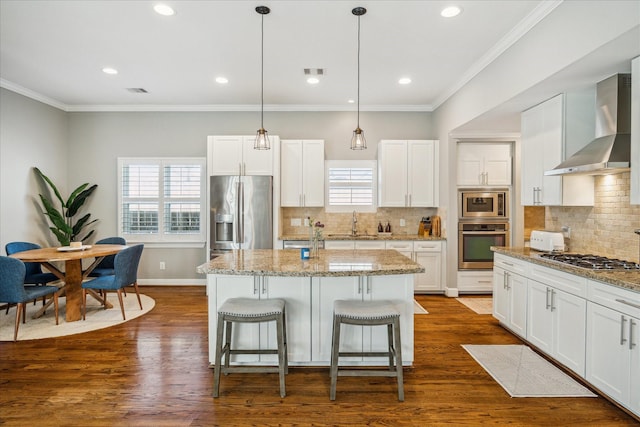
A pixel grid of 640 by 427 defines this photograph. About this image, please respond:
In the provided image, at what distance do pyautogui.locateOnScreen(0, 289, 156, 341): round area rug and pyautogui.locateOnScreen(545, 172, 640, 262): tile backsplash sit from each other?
5.11 meters

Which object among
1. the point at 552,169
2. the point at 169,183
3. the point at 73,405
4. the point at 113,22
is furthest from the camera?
the point at 169,183

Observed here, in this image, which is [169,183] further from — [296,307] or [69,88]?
[296,307]

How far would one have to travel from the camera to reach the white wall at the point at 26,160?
4773 millimetres

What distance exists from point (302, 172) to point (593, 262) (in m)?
3.80

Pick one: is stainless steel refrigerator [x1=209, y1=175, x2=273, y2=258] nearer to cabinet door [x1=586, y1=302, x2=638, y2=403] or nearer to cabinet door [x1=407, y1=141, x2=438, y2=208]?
cabinet door [x1=407, y1=141, x2=438, y2=208]

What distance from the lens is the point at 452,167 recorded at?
5.26m

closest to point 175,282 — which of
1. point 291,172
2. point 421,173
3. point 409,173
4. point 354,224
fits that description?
point 291,172

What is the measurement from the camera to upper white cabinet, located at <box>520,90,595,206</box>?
3.23 meters

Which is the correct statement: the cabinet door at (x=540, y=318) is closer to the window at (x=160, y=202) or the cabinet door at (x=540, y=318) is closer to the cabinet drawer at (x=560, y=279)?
the cabinet drawer at (x=560, y=279)

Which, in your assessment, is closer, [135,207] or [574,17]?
[574,17]

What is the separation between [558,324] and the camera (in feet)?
9.49

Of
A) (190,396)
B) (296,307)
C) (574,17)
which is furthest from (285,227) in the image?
(574,17)

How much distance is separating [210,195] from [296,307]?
2.91 meters

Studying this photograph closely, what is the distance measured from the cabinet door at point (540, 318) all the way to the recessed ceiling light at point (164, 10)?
3984 millimetres
